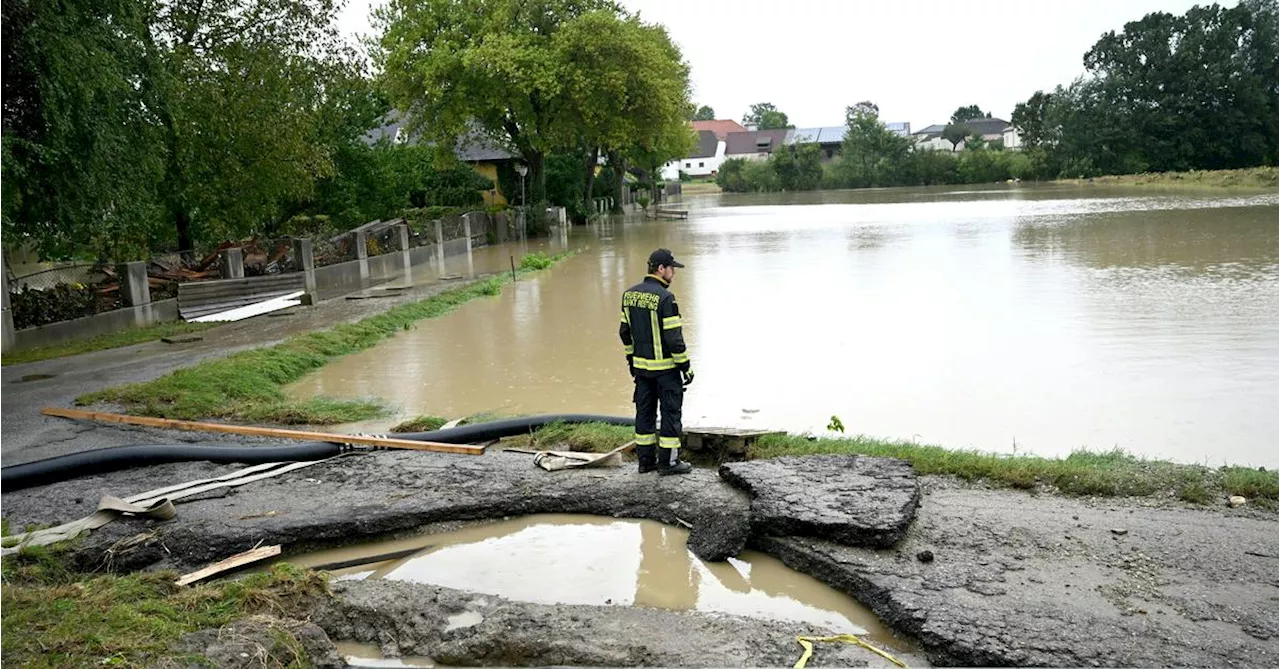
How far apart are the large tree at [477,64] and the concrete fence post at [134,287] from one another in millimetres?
18419

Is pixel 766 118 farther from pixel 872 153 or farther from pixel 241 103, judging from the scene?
pixel 241 103

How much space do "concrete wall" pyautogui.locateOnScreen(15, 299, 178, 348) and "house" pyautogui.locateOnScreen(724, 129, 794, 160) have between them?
110 m

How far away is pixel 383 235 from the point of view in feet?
96.1

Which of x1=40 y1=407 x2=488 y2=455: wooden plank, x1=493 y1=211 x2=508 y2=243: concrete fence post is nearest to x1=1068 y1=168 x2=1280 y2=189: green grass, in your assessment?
x1=493 y1=211 x2=508 y2=243: concrete fence post

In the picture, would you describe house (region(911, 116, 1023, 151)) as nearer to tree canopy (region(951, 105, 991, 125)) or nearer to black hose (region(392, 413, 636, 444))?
tree canopy (region(951, 105, 991, 125))

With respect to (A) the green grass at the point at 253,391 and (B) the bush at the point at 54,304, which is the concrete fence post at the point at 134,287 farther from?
(A) the green grass at the point at 253,391

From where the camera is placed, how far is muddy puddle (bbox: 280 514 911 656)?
5.75m

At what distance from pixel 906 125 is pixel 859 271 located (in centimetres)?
11978

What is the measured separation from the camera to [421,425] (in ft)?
33.2

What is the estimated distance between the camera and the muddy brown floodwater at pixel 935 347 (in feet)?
33.2

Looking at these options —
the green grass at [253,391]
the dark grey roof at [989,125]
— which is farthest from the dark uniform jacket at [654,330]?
the dark grey roof at [989,125]

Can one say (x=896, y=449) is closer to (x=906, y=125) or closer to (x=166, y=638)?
(x=166, y=638)

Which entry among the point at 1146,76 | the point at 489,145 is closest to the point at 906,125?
the point at 1146,76

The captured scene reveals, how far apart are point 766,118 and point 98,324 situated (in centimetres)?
15401
